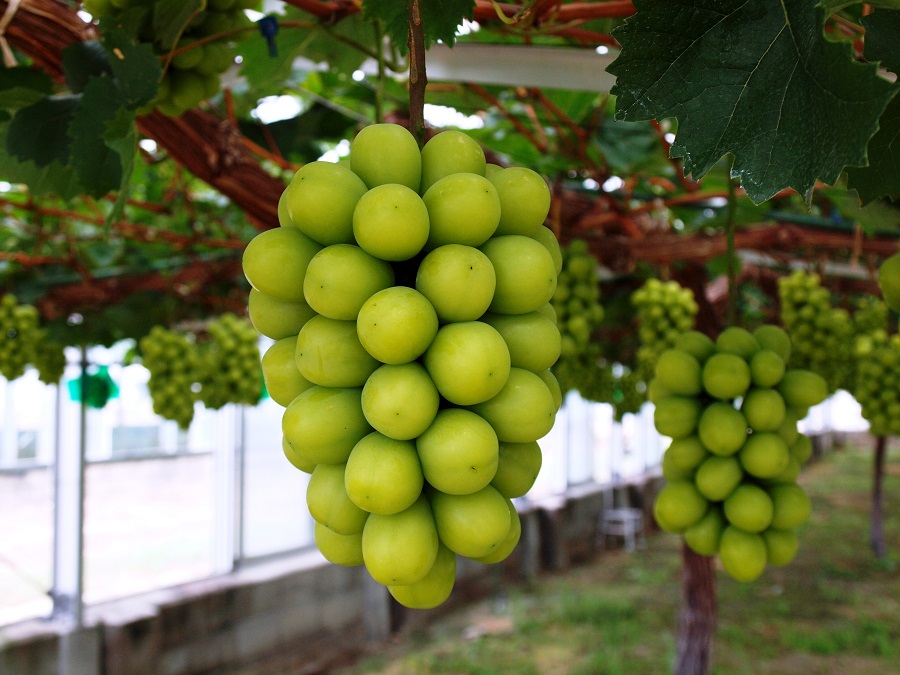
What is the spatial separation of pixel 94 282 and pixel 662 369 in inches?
124

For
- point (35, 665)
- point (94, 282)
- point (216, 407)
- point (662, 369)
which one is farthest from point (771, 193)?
point (35, 665)

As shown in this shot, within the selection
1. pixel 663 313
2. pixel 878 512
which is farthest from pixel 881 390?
pixel 878 512

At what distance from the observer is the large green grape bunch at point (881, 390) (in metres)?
2.24

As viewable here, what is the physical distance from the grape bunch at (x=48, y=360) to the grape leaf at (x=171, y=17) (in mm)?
2676

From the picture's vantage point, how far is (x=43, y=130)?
93cm

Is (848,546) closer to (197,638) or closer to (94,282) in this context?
(197,638)

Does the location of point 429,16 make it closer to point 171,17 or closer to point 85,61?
point 171,17

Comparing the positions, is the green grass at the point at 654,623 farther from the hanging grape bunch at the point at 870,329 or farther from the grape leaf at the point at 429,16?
the grape leaf at the point at 429,16

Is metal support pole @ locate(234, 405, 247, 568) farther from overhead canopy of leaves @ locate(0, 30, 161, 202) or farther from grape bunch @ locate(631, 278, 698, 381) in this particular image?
overhead canopy of leaves @ locate(0, 30, 161, 202)

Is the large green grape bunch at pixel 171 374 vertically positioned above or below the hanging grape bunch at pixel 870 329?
below

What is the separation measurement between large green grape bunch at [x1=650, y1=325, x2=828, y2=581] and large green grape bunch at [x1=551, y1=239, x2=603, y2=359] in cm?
77

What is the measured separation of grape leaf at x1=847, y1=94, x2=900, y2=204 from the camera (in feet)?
2.15

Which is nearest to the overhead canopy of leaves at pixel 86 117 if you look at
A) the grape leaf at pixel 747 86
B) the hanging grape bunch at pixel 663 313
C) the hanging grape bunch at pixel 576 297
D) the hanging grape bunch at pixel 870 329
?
the grape leaf at pixel 747 86

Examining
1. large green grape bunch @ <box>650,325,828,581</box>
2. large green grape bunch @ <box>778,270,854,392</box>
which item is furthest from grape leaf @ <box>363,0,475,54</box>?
large green grape bunch @ <box>778,270,854,392</box>
